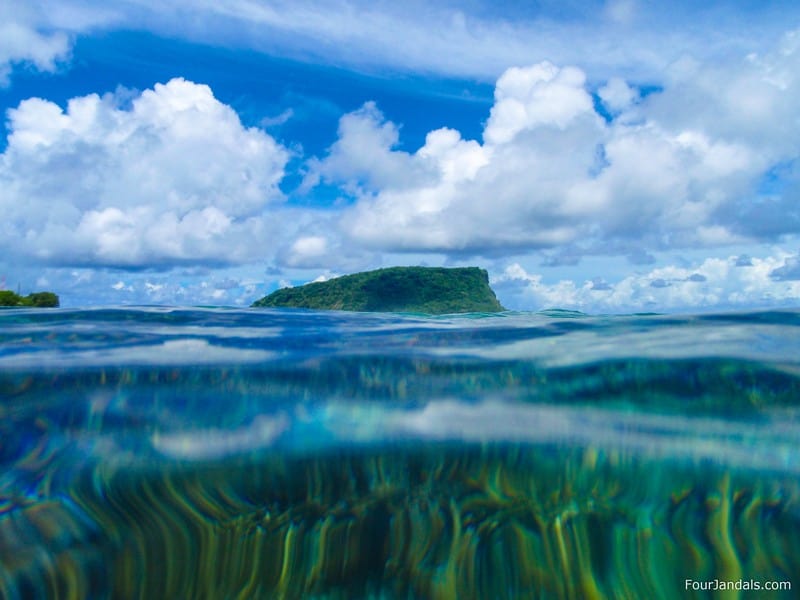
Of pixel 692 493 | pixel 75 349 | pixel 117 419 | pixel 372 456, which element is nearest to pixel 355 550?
pixel 372 456

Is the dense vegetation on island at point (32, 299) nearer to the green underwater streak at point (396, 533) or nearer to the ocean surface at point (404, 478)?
the ocean surface at point (404, 478)

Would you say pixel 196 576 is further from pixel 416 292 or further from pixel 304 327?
pixel 416 292

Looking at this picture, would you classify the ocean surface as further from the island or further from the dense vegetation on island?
the island

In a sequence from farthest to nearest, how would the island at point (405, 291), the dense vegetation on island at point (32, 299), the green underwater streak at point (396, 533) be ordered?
the island at point (405, 291)
the dense vegetation on island at point (32, 299)
the green underwater streak at point (396, 533)

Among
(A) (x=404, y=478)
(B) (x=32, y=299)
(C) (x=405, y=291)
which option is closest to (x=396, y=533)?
(A) (x=404, y=478)

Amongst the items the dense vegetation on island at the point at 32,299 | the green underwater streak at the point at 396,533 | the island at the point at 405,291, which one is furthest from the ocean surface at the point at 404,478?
the island at the point at 405,291

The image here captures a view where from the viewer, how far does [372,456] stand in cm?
302

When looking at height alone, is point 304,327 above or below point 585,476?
above

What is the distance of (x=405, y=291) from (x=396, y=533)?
392 ft

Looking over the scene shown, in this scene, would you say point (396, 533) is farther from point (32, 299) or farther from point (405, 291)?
point (405, 291)

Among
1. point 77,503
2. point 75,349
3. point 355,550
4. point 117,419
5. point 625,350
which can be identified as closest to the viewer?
point 355,550

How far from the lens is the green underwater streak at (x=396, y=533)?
93.9 inches

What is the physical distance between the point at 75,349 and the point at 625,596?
5.44 meters

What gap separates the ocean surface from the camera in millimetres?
2420
